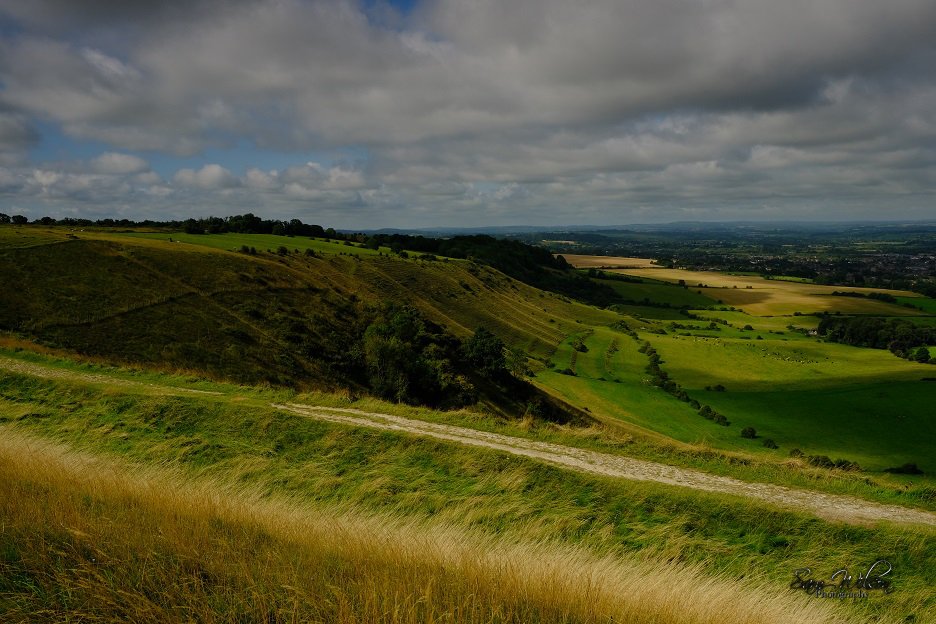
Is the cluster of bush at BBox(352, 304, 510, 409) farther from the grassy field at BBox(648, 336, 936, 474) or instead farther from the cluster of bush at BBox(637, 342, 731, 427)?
the cluster of bush at BBox(637, 342, 731, 427)

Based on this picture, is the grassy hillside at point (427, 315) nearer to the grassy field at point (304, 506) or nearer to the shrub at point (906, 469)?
the grassy field at point (304, 506)

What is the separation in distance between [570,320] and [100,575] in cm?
14784

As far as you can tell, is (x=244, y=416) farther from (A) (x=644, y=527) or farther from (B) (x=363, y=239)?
(B) (x=363, y=239)

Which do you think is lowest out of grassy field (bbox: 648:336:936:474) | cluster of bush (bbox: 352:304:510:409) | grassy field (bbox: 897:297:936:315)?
grassy field (bbox: 648:336:936:474)

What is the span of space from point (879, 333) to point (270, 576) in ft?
613

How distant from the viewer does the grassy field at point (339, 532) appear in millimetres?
4062

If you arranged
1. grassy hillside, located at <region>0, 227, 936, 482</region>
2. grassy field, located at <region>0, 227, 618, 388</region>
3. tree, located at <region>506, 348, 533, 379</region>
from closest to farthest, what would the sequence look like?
grassy field, located at <region>0, 227, 618, 388</region> → grassy hillside, located at <region>0, 227, 936, 482</region> → tree, located at <region>506, 348, 533, 379</region>

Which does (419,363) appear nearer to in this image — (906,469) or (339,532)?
(339,532)

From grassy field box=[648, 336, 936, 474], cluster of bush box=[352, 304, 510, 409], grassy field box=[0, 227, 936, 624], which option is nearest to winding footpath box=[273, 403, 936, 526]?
grassy field box=[0, 227, 936, 624]

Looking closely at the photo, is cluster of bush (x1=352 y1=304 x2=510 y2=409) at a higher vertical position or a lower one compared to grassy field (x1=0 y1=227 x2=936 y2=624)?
lower

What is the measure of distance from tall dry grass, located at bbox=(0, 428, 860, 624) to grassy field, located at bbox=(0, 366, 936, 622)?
0.03 m

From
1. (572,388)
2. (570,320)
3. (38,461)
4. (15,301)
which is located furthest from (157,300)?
(570,320)

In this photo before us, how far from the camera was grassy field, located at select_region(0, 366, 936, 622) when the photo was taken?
160 inches

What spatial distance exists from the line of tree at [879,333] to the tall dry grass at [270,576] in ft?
534
